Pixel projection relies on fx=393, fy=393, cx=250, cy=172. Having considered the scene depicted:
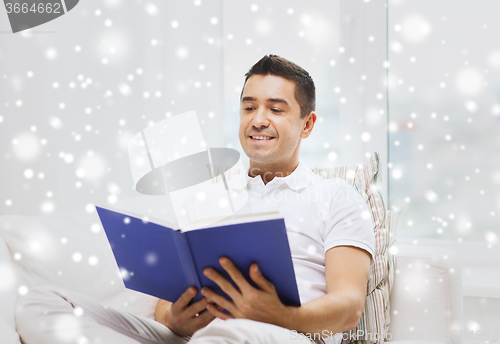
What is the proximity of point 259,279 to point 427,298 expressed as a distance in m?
0.61

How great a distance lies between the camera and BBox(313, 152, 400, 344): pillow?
109 cm

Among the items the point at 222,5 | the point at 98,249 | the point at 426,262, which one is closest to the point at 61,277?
the point at 98,249

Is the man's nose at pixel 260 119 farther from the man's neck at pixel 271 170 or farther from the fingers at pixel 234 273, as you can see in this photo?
the fingers at pixel 234 273

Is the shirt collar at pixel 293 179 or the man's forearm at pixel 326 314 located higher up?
the shirt collar at pixel 293 179

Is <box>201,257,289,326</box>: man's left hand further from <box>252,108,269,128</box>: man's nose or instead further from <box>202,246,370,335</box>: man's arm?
<box>252,108,269,128</box>: man's nose

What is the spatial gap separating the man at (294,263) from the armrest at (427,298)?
0.80 ft

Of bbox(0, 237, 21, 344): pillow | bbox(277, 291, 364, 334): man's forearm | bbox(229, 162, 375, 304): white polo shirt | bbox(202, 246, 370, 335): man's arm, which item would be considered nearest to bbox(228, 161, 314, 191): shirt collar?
bbox(229, 162, 375, 304): white polo shirt

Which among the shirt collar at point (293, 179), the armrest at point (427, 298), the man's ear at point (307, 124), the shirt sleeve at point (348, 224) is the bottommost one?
the armrest at point (427, 298)

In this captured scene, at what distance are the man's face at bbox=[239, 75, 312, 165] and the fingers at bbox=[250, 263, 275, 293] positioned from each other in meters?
0.49

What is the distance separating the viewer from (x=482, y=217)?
66.8 inches

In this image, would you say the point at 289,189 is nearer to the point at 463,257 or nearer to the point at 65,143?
the point at 65,143

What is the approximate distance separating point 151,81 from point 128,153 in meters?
0.33

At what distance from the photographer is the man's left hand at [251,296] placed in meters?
0.70

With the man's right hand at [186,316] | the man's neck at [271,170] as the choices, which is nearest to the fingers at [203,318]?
the man's right hand at [186,316]
